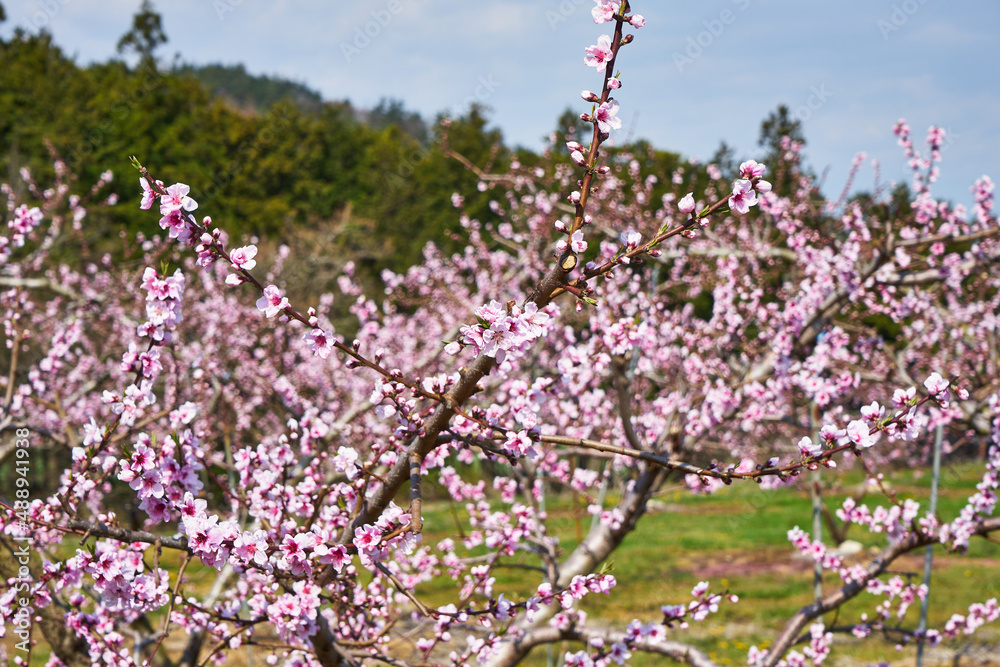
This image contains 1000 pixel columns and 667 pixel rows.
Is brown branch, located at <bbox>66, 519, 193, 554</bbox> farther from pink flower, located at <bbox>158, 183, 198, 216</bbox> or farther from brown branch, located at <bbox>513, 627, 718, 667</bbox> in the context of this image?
brown branch, located at <bbox>513, 627, 718, 667</bbox>

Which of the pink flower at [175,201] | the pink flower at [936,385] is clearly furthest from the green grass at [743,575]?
the pink flower at [175,201]

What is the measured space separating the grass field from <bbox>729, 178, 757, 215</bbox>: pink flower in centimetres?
340

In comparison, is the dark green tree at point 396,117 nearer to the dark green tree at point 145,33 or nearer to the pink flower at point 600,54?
the dark green tree at point 145,33

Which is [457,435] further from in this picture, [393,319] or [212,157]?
[212,157]

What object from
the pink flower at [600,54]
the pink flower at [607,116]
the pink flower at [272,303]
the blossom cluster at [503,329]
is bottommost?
the blossom cluster at [503,329]

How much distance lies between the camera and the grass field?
8219 mm

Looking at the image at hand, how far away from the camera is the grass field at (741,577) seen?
8219 millimetres

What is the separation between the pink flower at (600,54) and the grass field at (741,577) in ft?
11.8

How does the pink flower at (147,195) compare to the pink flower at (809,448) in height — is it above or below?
above

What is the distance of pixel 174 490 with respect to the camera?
7.59 ft

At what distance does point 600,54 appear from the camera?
1921 mm

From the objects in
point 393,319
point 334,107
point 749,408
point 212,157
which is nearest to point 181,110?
point 212,157

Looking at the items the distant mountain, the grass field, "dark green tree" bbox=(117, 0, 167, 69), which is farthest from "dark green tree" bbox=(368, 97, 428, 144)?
the grass field
